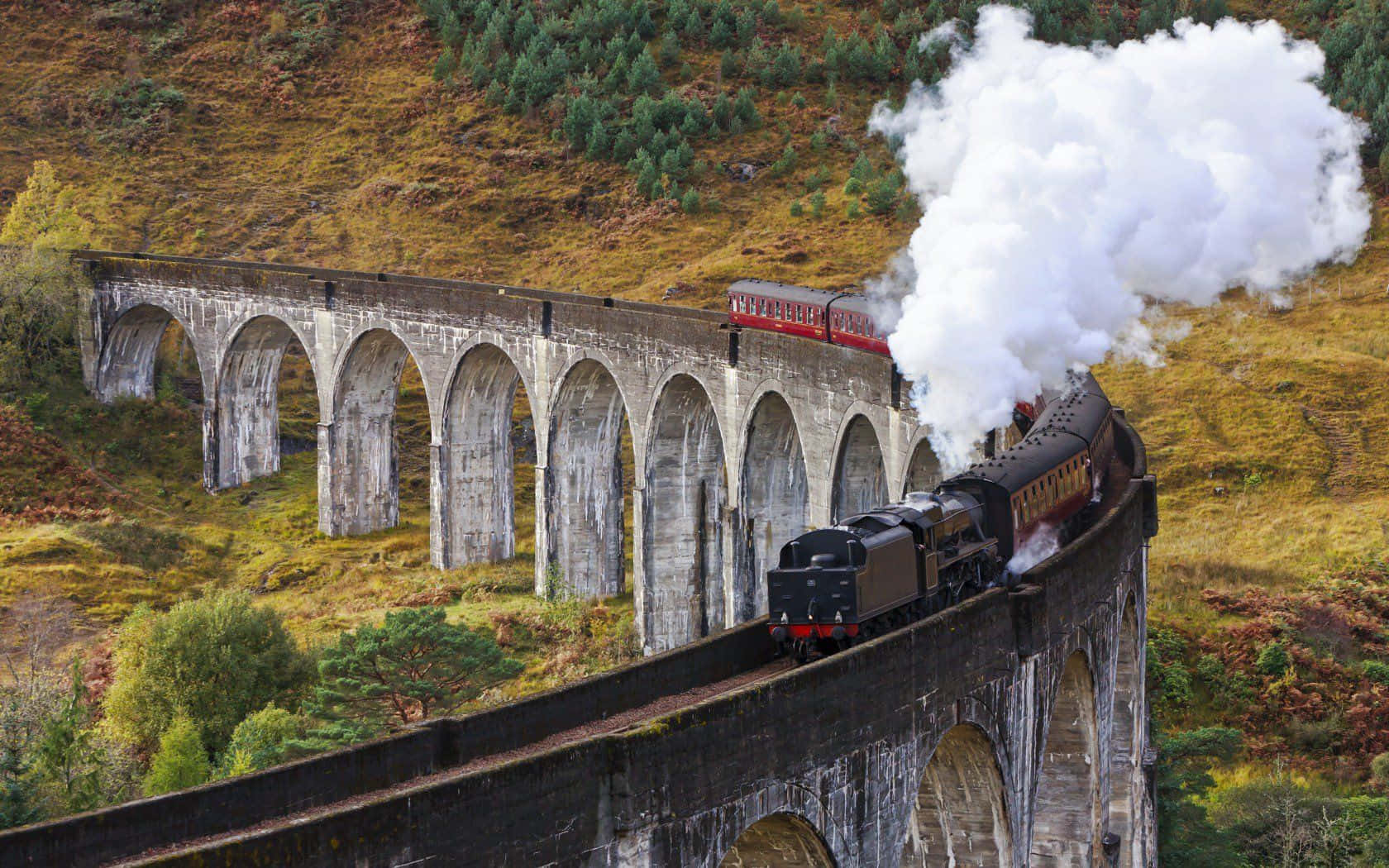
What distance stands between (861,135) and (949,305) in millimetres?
51699

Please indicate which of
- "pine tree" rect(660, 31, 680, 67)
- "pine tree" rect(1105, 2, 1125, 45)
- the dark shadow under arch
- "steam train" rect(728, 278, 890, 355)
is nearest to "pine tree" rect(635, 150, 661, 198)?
"pine tree" rect(660, 31, 680, 67)

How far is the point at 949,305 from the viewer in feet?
87.5

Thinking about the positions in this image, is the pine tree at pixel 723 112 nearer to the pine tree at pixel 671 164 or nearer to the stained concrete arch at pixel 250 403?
the pine tree at pixel 671 164

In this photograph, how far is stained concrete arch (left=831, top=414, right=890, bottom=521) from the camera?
112ft

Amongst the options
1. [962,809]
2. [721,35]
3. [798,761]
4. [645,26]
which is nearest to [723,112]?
[721,35]

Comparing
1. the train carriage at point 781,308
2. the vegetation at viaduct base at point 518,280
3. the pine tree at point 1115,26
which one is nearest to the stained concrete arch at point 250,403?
the vegetation at viaduct base at point 518,280

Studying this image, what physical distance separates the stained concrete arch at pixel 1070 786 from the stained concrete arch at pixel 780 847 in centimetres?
821

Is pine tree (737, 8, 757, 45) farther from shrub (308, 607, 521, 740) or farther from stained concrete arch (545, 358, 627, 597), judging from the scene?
shrub (308, 607, 521, 740)

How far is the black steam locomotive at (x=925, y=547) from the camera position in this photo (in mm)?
19000

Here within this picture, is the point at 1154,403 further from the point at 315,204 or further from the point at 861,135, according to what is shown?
the point at 315,204

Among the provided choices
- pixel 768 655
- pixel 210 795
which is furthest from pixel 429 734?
pixel 768 655

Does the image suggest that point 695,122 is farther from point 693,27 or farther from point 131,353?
point 131,353

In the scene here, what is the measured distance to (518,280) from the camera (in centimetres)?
7312

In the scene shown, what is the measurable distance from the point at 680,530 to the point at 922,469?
11.2 metres
